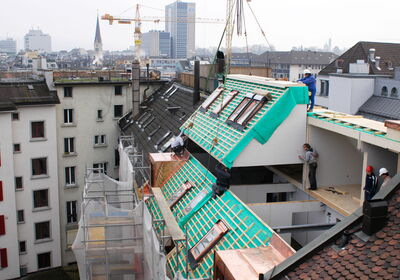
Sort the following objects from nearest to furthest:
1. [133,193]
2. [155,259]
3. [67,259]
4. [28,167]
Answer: [155,259]
[133,193]
[28,167]
[67,259]

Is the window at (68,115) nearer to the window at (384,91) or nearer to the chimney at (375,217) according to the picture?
the window at (384,91)

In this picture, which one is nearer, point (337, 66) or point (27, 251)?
point (27, 251)

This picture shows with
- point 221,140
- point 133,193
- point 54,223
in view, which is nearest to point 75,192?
point 54,223

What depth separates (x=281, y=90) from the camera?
18.1 meters

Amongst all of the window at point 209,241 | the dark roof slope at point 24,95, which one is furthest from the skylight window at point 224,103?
the dark roof slope at point 24,95

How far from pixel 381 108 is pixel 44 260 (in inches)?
1292

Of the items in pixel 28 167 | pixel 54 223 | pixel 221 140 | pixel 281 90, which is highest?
pixel 281 90

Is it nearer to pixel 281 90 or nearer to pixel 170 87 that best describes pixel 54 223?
pixel 170 87

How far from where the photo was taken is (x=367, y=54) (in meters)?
62.9

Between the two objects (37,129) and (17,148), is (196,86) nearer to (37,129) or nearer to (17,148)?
(37,129)

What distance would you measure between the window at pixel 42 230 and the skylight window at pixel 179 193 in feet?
72.7

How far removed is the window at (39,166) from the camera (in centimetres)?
3734

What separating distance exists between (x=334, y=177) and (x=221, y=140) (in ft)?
15.1

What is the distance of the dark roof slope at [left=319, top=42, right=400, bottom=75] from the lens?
2458 inches
